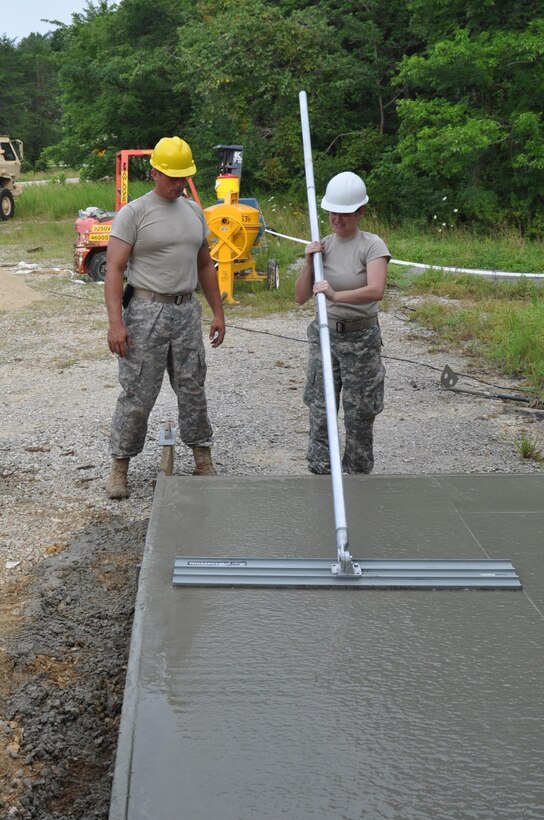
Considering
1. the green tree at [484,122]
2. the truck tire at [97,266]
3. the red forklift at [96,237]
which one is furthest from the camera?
the green tree at [484,122]

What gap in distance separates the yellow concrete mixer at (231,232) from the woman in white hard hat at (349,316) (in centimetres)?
709

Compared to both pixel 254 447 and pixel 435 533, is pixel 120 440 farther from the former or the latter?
pixel 435 533

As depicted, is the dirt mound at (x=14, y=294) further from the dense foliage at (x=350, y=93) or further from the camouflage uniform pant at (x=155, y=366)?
the dense foliage at (x=350, y=93)

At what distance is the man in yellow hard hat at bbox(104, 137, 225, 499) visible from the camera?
4.50 meters

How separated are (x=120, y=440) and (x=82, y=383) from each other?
3.14 m

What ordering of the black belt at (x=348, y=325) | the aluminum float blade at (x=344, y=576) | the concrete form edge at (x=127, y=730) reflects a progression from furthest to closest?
1. the black belt at (x=348, y=325)
2. the aluminum float blade at (x=344, y=576)
3. the concrete form edge at (x=127, y=730)

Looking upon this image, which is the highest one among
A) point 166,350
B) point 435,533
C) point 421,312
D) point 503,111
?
point 503,111

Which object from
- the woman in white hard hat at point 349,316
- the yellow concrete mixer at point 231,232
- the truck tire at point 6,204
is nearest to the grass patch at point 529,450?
the woman in white hard hat at point 349,316

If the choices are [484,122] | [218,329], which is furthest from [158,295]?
[484,122]

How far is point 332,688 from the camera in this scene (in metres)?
2.31

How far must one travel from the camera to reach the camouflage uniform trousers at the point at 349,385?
437 centimetres

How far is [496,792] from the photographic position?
6.40 ft

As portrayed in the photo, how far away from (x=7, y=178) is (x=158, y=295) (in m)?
20.6

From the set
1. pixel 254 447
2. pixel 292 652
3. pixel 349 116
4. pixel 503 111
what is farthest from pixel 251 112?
pixel 292 652
